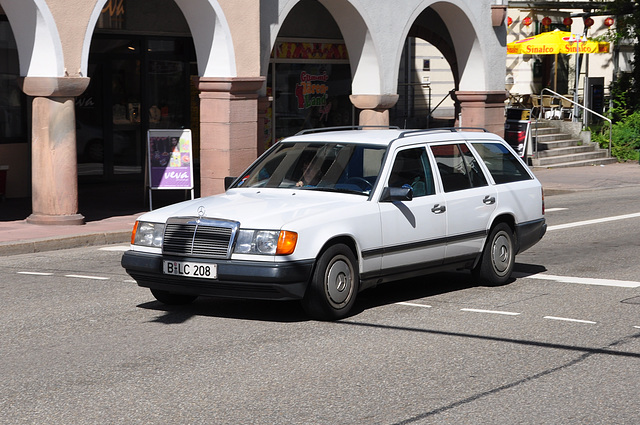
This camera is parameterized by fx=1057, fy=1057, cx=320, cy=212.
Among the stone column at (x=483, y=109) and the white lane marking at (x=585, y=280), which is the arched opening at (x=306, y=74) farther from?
the white lane marking at (x=585, y=280)

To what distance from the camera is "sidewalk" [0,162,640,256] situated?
1385 cm

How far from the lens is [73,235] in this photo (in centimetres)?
1427

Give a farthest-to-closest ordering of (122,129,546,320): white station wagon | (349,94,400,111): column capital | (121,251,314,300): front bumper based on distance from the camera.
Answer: (349,94,400,111): column capital, (122,129,546,320): white station wagon, (121,251,314,300): front bumper

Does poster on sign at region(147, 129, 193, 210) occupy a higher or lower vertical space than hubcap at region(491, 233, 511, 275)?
higher

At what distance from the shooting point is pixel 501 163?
11.1 m

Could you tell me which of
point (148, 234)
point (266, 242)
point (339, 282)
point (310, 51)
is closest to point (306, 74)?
point (310, 51)

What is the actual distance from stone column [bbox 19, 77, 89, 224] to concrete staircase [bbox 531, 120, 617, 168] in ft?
50.7

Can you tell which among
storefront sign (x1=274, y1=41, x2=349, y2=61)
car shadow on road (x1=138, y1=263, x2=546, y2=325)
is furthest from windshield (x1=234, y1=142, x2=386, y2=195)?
storefront sign (x1=274, y1=41, x2=349, y2=61)

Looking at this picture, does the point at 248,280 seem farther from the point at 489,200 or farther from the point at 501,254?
the point at 501,254

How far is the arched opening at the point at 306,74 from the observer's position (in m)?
24.0

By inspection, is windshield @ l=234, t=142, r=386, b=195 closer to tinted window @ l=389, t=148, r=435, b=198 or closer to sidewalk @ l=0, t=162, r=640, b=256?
tinted window @ l=389, t=148, r=435, b=198

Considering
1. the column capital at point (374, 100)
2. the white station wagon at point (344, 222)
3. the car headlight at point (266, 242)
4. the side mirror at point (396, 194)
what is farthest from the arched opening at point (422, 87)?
the car headlight at point (266, 242)

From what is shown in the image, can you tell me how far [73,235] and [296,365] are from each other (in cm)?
770

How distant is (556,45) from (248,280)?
24083mm
